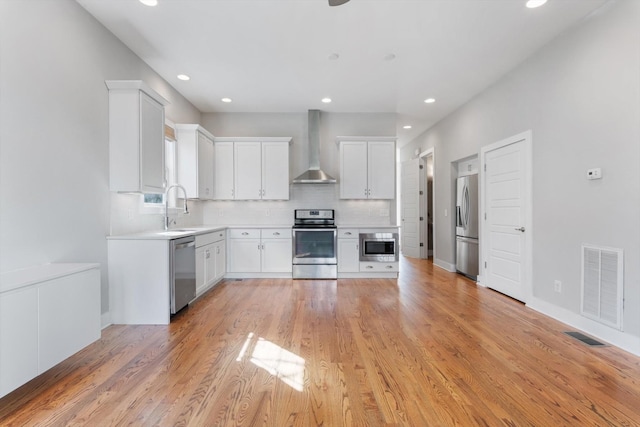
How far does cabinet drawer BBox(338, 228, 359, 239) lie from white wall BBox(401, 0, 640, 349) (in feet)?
7.94

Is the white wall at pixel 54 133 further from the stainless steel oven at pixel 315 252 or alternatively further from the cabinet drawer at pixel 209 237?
the stainless steel oven at pixel 315 252

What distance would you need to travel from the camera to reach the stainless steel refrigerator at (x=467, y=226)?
4566mm

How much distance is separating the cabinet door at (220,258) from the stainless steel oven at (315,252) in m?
1.15

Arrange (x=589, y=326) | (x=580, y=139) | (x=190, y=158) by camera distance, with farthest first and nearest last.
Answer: (x=190, y=158)
(x=580, y=139)
(x=589, y=326)

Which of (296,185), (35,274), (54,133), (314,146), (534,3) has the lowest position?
(35,274)

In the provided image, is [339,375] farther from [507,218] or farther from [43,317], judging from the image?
[507,218]

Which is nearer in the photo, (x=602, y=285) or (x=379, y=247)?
(x=602, y=285)

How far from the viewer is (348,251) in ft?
15.8

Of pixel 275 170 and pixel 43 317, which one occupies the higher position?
pixel 275 170

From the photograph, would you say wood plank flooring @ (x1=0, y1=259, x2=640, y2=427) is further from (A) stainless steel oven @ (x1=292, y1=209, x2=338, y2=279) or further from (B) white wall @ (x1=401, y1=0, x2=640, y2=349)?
(A) stainless steel oven @ (x1=292, y1=209, x2=338, y2=279)

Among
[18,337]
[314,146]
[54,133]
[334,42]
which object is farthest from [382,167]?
[18,337]

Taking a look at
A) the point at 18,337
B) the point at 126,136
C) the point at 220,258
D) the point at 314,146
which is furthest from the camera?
the point at 314,146

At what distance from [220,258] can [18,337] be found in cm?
291

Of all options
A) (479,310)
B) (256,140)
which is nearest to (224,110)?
(256,140)
